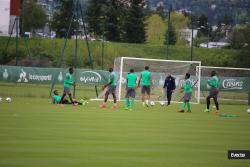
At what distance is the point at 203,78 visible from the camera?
171ft

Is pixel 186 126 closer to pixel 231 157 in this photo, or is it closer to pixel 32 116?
pixel 32 116

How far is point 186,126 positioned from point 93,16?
261 feet

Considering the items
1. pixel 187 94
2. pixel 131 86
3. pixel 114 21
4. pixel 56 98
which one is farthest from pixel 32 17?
pixel 187 94

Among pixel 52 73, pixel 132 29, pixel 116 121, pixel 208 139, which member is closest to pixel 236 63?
pixel 132 29

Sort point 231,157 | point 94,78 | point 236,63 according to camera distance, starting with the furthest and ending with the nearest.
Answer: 1. point 236,63
2. point 94,78
3. point 231,157

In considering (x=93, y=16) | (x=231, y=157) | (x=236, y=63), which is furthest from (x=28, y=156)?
(x=93, y=16)

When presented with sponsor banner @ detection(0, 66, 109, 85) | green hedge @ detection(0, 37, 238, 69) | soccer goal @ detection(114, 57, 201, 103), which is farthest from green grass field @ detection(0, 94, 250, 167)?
green hedge @ detection(0, 37, 238, 69)

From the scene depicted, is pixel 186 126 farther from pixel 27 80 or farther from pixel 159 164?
pixel 27 80

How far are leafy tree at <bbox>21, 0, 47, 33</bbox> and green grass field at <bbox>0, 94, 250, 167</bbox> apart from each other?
255ft

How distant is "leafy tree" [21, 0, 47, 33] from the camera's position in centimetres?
10481

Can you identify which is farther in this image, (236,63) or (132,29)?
(132,29)

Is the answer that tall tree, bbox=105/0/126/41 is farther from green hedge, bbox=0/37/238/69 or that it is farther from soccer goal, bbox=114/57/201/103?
soccer goal, bbox=114/57/201/103

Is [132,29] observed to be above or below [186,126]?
above

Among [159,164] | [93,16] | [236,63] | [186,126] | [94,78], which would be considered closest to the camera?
[159,164]
